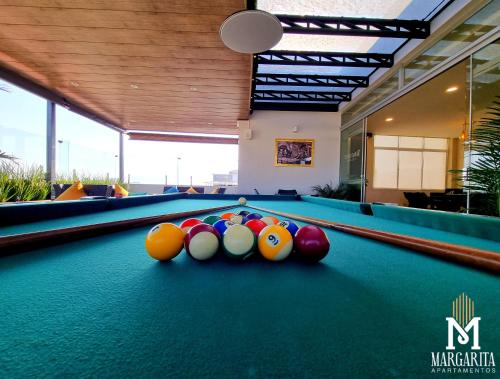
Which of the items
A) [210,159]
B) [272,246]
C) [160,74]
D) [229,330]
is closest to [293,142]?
[160,74]

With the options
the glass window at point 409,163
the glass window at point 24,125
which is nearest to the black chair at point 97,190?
the glass window at point 24,125

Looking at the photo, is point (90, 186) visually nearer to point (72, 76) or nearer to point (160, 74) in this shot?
point (72, 76)

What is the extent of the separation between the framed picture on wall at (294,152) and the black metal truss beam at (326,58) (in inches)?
96.1

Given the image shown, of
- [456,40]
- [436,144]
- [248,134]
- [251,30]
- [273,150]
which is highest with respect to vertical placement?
[456,40]

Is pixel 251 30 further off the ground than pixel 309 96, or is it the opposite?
pixel 309 96

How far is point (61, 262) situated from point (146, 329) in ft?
1.96

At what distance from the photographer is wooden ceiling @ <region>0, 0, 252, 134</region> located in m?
2.52

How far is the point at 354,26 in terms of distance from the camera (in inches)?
131

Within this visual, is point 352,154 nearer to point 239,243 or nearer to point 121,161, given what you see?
point 239,243

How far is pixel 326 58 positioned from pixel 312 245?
14.1 feet

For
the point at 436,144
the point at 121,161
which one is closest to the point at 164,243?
the point at 121,161

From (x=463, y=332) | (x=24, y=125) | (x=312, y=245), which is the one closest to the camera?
(x=463, y=332)

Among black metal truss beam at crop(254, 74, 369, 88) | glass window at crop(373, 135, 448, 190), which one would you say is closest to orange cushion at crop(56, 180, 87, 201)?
black metal truss beam at crop(254, 74, 369, 88)

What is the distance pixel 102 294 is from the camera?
0.58 metres
